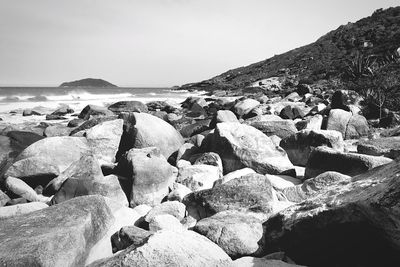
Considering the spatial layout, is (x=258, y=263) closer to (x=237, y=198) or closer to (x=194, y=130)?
(x=237, y=198)

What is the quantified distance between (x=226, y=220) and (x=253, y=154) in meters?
2.65

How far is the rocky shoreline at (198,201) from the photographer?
2.54 m

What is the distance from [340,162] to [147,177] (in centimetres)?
293

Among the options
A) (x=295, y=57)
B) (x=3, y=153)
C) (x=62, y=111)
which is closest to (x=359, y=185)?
(x=3, y=153)

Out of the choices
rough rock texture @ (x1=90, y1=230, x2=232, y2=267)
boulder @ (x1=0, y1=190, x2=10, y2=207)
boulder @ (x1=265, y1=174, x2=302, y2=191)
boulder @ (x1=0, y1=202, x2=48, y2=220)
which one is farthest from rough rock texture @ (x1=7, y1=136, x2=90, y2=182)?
boulder @ (x1=265, y1=174, x2=302, y2=191)

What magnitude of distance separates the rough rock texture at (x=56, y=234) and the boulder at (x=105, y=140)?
323cm

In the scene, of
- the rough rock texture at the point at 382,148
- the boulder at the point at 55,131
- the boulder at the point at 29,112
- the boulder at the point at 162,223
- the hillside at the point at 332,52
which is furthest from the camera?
the hillside at the point at 332,52

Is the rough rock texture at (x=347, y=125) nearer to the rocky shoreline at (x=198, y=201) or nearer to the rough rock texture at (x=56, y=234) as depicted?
the rocky shoreline at (x=198, y=201)

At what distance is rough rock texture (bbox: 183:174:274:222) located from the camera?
13.0 feet

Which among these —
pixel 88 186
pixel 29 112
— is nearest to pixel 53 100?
pixel 29 112

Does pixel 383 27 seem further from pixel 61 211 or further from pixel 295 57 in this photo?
pixel 61 211

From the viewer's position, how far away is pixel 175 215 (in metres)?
4.20

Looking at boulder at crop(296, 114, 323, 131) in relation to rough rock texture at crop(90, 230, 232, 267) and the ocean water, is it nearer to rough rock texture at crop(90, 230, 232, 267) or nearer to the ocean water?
rough rock texture at crop(90, 230, 232, 267)

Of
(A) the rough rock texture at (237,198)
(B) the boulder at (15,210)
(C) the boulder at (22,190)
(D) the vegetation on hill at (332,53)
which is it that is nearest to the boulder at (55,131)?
Answer: (C) the boulder at (22,190)
